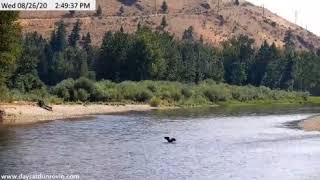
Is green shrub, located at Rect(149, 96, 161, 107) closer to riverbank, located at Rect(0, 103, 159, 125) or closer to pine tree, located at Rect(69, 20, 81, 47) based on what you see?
riverbank, located at Rect(0, 103, 159, 125)

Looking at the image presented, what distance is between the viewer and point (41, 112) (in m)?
72.5

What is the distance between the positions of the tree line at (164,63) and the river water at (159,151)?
40933 mm

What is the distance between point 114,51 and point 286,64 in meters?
49.9

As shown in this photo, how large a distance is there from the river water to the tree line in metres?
40.9

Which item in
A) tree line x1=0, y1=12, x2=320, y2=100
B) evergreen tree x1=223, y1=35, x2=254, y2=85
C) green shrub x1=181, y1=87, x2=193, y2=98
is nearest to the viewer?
green shrub x1=181, y1=87, x2=193, y2=98

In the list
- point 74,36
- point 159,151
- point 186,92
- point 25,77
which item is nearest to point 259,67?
point 186,92

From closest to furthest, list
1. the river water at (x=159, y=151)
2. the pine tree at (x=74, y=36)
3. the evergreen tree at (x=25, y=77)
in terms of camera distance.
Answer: the river water at (x=159, y=151)
the evergreen tree at (x=25, y=77)
the pine tree at (x=74, y=36)

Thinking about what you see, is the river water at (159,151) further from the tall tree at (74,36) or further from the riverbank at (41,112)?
the tall tree at (74,36)

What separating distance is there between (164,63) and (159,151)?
275ft

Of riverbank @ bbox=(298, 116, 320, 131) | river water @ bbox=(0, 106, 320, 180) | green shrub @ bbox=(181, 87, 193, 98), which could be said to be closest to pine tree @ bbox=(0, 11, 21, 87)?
river water @ bbox=(0, 106, 320, 180)

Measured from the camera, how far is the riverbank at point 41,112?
6425 cm

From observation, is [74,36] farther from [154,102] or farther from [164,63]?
[154,102]

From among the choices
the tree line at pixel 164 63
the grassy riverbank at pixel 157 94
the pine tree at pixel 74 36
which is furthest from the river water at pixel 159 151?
the pine tree at pixel 74 36

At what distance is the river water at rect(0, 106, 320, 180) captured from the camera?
33.8m
